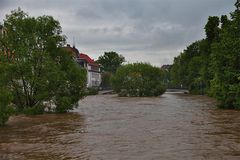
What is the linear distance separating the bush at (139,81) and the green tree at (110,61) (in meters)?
78.9

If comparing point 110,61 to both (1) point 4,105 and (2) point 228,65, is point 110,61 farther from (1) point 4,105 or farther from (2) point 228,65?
(1) point 4,105

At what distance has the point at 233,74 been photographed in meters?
35.9

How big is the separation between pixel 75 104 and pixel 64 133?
14172 millimetres

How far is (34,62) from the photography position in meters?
31.9

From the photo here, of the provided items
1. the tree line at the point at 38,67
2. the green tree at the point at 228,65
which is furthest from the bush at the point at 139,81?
the tree line at the point at 38,67

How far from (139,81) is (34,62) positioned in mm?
41781

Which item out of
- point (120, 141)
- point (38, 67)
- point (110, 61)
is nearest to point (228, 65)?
point (38, 67)

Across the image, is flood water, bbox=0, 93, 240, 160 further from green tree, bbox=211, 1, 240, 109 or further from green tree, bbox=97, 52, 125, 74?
green tree, bbox=97, 52, 125, 74

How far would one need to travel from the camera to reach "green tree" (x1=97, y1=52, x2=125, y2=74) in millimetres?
156125

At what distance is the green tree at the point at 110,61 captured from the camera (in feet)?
512

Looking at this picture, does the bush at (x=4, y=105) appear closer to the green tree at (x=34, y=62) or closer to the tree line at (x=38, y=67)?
the tree line at (x=38, y=67)

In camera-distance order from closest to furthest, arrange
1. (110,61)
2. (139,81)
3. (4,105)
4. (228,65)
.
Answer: (4,105) < (228,65) < (139,81) < (110,61)

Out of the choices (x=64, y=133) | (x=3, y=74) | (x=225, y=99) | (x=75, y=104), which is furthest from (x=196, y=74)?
(x=64, y=133)

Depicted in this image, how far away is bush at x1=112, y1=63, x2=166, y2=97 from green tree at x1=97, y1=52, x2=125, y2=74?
7892 cm
